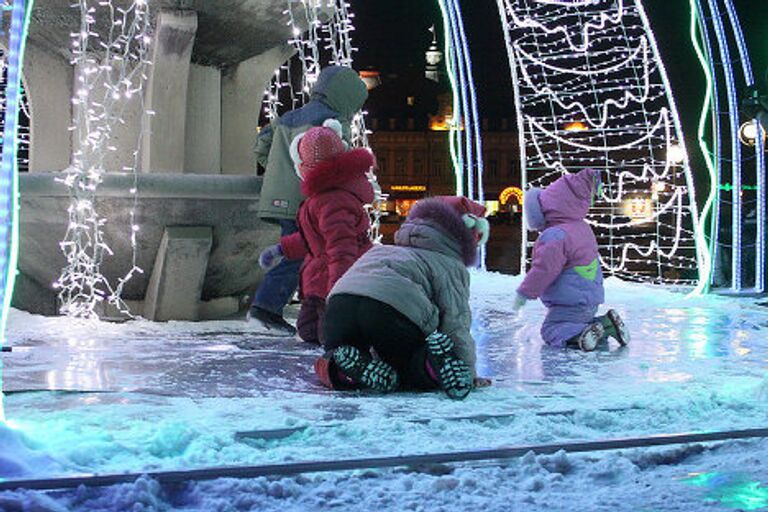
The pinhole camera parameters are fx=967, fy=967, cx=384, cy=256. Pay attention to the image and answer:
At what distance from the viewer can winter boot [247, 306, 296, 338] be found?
22.3ft

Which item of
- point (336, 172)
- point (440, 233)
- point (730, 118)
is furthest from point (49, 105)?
point (730, 118)

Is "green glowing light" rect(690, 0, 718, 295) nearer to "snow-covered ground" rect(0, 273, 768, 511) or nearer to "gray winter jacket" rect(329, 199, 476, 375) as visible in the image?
"snow-covered ground" rect(0, 273, 768, 511)

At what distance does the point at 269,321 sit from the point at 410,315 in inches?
101

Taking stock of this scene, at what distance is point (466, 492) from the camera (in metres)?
2.96

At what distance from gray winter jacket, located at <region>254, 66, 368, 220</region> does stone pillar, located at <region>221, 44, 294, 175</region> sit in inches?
75.6

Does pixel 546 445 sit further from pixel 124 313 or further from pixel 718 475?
pixel 124 313

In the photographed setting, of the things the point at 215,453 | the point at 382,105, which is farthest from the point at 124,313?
the point at 382,105

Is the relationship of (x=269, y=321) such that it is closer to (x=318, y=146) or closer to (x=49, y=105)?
(x=318, y=146)

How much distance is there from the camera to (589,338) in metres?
6.23

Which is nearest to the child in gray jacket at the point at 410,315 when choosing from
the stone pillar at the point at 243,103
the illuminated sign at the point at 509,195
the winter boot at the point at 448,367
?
the winter boot at the point at 448,367

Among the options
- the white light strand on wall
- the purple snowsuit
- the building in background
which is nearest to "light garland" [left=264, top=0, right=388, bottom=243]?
the white light strand on wall

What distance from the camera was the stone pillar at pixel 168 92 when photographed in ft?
24.5

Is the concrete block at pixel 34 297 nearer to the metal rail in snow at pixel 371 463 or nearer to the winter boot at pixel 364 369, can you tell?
the winter boot at pixel 364 369

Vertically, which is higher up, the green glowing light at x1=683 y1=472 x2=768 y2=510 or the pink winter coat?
the pink winter coat
